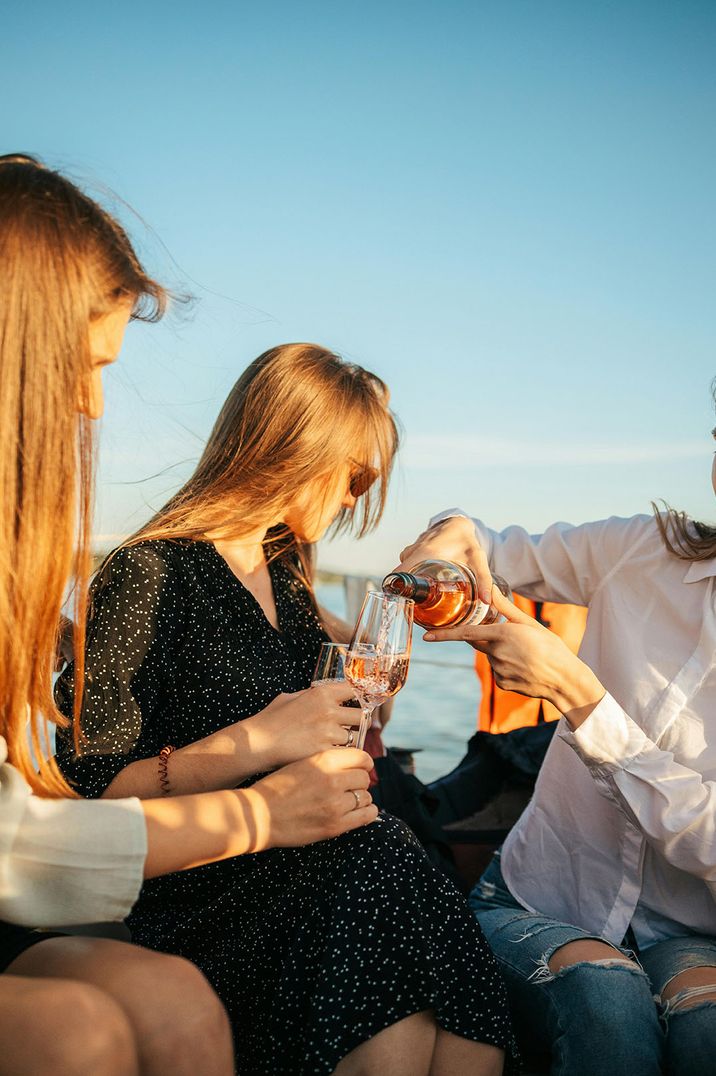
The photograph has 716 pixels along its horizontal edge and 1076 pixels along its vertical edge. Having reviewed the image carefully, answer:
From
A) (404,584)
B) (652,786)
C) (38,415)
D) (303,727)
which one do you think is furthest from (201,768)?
(652,786)

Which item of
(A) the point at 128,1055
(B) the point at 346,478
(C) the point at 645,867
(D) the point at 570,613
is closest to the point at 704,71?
(D) the point at 570,613

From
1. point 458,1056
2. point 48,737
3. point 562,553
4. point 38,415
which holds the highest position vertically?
point 38,415

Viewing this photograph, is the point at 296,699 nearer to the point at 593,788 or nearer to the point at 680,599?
the point at 593,788

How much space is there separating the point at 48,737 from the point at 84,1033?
52 cm

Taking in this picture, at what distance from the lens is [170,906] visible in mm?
1976

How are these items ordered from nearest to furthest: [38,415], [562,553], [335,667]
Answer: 1. [38,415]
2. [335,667]
3. [562,553]

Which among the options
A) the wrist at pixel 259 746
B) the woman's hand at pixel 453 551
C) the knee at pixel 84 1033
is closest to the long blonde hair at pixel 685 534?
the woman's hand at pixel 453 551

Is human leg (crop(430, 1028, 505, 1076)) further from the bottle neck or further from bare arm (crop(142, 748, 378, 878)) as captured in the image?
A: the bottle neck

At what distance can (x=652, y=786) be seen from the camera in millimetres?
1957

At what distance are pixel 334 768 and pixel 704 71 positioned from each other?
22.9 feet

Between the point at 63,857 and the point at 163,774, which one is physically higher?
the point at 63,857

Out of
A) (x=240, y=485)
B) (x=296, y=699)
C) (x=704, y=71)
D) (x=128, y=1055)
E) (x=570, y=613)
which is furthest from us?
(x=704, y=71)

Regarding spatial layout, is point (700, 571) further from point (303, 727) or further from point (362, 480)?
point (303, 727)

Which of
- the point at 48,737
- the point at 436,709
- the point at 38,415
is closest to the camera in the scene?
the point at 38,415
